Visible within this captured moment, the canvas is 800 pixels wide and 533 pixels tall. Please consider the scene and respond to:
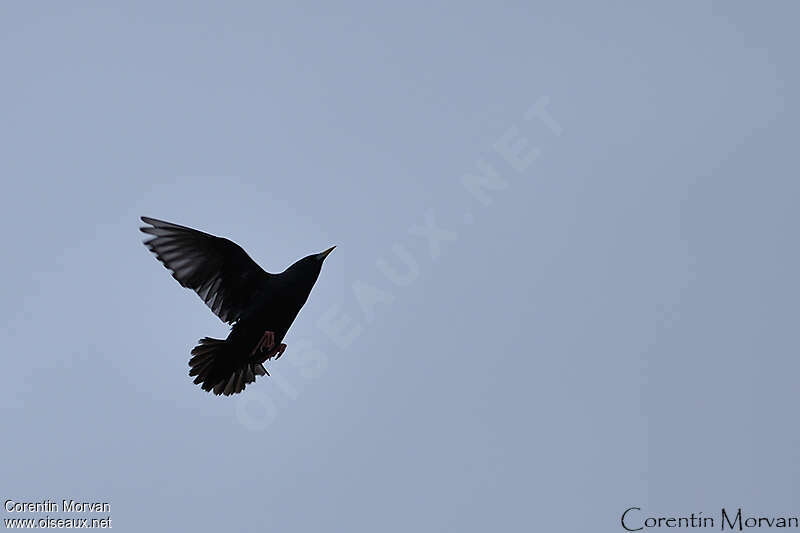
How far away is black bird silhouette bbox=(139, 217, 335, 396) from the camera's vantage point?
14.1 m

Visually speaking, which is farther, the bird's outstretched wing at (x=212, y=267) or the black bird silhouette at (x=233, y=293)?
the bird's outstretched wing at (x=212, y=267)

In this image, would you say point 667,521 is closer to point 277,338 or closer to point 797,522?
point 797,522

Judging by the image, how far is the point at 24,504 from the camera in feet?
54.3

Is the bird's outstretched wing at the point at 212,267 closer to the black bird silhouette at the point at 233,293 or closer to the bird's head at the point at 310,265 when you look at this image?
the black bird silhouette at the point at 233,293

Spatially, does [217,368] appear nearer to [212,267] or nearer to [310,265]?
[212,267]

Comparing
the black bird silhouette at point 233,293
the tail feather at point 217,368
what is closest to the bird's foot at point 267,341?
the black bird silhouette at point 233,293

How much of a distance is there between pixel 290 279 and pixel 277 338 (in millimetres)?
965

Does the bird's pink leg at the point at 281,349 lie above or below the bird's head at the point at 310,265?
below

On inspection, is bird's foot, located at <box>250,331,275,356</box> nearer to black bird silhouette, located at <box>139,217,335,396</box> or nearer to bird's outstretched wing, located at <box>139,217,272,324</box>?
black bird silhouette, located at <box>139,217,335,396</box>

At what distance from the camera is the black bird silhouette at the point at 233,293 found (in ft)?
46.3

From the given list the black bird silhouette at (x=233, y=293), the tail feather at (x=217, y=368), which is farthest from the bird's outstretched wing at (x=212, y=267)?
the tail feather at (x=217, y=368)

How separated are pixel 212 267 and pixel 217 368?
5.39ft

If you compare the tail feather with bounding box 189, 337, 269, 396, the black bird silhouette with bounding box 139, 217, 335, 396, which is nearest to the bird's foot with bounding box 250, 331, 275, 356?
the black bird silhouette with bounding box 139, 217, 335, 396

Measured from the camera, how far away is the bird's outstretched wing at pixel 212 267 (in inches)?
575
